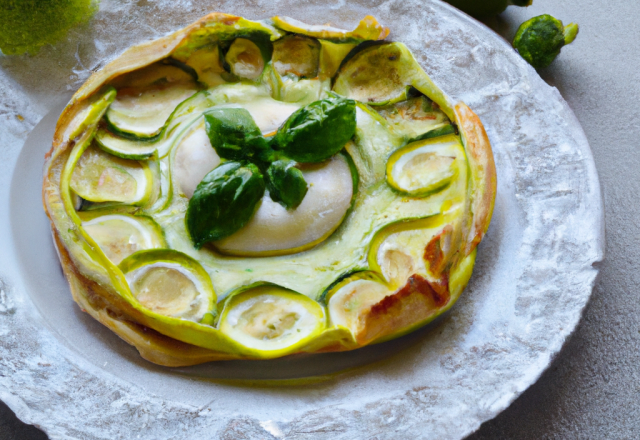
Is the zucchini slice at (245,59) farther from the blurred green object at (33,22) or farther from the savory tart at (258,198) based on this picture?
the blurred green object at (33,22)

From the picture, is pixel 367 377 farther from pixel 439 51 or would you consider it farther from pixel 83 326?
pixel 439 51

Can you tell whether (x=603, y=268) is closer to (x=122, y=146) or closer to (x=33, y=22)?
(x=122, y=146)

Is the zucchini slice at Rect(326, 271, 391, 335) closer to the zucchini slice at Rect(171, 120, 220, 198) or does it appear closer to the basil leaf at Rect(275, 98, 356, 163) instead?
the basil leaf at Rect(275, 98, 356, 163)

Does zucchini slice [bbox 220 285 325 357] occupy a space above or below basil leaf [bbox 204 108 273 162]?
A: below

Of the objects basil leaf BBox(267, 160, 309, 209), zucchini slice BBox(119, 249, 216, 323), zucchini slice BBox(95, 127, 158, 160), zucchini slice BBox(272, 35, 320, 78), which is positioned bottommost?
zucchini slice BBox(119, 249, 216, 323)

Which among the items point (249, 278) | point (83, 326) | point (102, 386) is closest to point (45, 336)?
point (83, 326)

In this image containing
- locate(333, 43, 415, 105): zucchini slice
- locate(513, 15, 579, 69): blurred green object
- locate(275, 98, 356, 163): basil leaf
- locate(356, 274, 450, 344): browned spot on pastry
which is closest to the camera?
locate(356, 274, 450, 344): browned spot on pastry

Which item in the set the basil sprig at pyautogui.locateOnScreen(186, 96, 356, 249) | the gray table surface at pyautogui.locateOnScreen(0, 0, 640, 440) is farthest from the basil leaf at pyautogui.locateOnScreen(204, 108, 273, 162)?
the gray table surface at pyautogui.locateOnScreen(0, 0, 640, 440)

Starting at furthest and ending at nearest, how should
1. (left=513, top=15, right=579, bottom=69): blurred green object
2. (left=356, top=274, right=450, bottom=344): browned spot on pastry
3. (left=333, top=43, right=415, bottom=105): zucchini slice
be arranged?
(left=513, top=15, right=579, bottom=69): blurred green object → (left=333, top=43, right=415, bottom=105): zucchini slice → (left=356, top=274, right=450, bottom=344): browned spot on pastry
